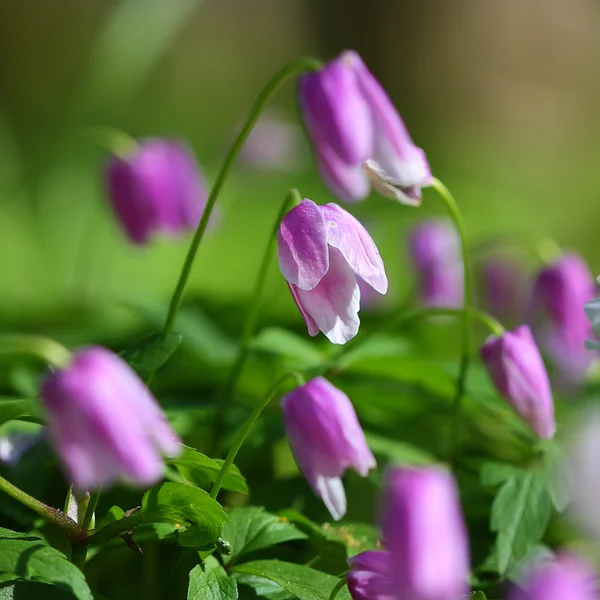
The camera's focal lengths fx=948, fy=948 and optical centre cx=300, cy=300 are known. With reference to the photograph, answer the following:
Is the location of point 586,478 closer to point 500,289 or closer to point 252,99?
point 500,289

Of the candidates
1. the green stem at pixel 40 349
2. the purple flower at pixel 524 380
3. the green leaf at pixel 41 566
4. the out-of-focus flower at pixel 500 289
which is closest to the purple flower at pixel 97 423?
the green stem at pixel 40 349

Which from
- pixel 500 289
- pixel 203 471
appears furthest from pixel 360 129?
pixel 500 289

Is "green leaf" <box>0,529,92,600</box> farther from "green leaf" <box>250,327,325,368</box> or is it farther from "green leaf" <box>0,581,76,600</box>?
"green leaf" <box>250,327,325,368</box>

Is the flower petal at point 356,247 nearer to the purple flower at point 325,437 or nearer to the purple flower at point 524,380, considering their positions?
the purple flower at point 325,437

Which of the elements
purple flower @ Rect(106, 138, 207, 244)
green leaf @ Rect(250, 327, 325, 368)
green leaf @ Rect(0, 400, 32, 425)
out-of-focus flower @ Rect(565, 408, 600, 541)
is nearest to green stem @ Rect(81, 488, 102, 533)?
green leaf @ Rect(0, 400, 32, 425)

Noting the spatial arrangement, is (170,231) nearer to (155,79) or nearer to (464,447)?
(464,447)

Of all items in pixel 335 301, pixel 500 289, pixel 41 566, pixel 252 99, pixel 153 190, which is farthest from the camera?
pixel 252 99
